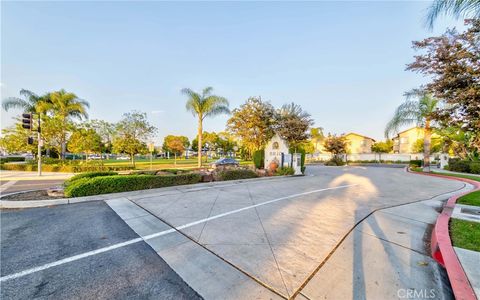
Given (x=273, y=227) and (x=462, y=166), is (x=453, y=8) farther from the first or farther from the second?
(x=462, y=166)

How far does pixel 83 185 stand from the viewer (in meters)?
7.34

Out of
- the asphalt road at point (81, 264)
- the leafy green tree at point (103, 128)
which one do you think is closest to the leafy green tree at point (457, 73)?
the asphalt road at point (81, 264)

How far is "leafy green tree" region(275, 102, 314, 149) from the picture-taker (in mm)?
17969

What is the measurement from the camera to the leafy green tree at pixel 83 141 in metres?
20.2

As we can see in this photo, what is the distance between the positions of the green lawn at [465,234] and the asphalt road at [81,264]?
15.0 feet

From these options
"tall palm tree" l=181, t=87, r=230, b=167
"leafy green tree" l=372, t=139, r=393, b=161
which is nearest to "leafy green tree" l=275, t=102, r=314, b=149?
"tall palm tree" l=181, t=87, r=230, b=167

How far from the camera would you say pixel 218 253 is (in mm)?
3410

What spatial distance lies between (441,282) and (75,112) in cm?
3487

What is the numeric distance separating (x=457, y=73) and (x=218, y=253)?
24.6 ft

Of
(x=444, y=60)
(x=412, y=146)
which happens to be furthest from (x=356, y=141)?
(x=444, y=60)

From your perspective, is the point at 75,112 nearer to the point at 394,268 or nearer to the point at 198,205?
the point at 198,205

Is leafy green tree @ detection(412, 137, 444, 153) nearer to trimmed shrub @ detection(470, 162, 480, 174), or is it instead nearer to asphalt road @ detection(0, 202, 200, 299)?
trimmed shrub @ detection(470, 162, 480, 174)

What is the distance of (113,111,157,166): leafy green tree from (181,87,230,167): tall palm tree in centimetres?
697

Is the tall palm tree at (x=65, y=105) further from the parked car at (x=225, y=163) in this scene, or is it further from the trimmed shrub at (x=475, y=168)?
the trimmed shrub at (x=475, y=168)
